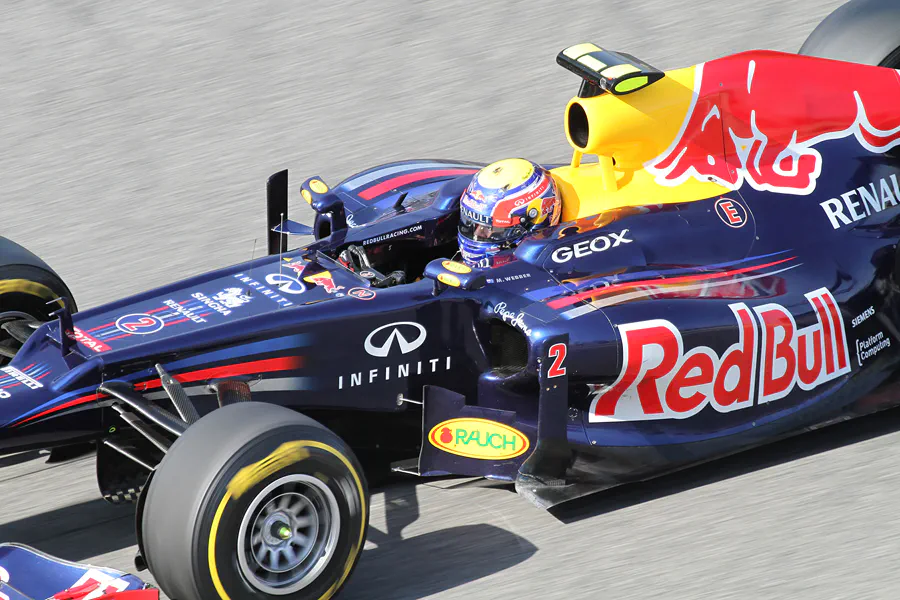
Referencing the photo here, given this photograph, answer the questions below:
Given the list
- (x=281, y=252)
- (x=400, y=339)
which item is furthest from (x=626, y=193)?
Result: (x=281, y=252)

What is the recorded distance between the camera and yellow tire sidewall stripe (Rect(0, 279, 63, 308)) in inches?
260

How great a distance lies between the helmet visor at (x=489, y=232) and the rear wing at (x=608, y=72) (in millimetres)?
831

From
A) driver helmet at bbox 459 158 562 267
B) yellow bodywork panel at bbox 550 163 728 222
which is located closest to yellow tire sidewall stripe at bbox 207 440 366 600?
driver helmet at bbox 459 158 562 267

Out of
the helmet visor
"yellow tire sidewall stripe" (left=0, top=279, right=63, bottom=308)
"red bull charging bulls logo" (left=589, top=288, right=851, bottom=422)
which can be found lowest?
"red bull charging bulls logo" (left=589, top=288, right=851, bottom=422)

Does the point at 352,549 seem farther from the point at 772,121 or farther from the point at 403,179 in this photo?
the point at 772,121

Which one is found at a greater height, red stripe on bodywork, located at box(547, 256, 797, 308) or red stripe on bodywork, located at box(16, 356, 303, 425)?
red stripe on bodywork, located at box(547, 256, 797, 308)

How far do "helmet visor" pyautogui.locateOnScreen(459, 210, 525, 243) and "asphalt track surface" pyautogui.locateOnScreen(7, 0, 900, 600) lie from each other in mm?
1188

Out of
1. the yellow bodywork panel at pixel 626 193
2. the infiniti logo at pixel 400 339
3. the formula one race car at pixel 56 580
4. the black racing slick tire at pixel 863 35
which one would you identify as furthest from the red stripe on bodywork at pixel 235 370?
the black racing slick tire at pixel 863 35

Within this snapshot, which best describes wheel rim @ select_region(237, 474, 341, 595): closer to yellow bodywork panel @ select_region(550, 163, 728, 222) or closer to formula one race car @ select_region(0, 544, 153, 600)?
formula one race car @ select_region(0, 544, 153, 600)

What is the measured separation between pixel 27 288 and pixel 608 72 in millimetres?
3087

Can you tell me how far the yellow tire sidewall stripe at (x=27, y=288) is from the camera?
660cm

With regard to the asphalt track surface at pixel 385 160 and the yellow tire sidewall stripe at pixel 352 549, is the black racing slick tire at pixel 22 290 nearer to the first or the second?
the asphalt track surface at pixel 385 160

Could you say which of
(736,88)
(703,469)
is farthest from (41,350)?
(736,88)

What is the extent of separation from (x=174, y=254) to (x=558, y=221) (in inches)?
142
